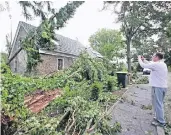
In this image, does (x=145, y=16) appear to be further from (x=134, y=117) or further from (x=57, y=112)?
(x=57, y=112)

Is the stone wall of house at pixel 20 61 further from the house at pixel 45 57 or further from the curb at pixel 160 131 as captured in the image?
the curb at pixel 160 131

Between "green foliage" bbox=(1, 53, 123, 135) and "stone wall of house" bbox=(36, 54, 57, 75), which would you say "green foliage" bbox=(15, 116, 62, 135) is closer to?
"green foliage" bbox=(1, 53, 123, 135)

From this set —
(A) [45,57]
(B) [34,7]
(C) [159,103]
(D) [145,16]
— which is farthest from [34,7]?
(D) [145,16]

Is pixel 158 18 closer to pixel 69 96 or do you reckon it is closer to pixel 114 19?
pixel 114 19

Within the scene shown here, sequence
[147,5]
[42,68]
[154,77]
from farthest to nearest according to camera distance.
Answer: [147,5], [42,68], [154,77]

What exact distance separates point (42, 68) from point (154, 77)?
678 inches

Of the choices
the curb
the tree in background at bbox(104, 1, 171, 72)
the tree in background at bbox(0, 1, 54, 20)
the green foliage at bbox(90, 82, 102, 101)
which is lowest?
the curb

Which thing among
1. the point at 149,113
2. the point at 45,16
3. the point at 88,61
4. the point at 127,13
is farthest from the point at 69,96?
the point at 127,13

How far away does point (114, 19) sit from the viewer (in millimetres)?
30891

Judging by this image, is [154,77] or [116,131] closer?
[116,131]

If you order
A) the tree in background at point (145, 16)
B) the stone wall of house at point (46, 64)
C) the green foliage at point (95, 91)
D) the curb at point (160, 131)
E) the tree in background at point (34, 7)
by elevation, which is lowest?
the curb at point (160, 131)

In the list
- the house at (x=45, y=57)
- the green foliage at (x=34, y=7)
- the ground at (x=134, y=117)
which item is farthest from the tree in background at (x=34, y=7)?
the ground at (x=134, y=117)

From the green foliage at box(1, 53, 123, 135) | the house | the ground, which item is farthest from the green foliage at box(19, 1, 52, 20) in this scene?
the ground

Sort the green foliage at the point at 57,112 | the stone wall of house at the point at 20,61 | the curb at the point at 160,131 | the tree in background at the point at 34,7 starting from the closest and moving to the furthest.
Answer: the green foliage at the point at 57,112, the curb at the point at 160,131, the tree in background at the point at 34,7, the stone wall of house at the point at 20,61
